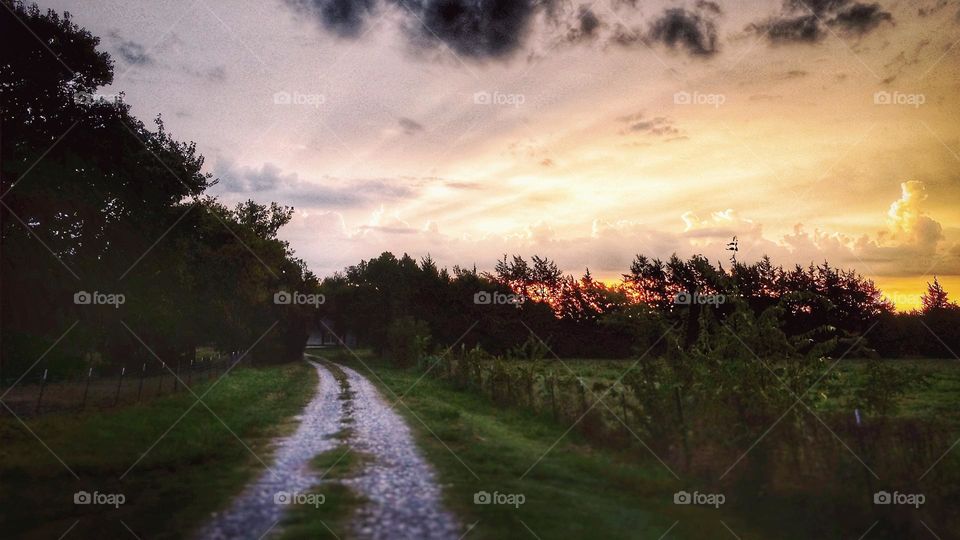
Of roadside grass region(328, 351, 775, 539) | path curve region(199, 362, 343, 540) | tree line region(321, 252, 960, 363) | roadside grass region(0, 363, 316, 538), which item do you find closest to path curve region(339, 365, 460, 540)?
roadside grass region(328, 351, 775, 539)

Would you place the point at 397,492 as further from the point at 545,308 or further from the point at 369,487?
the point at 545,308

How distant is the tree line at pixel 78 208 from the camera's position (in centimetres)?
2500

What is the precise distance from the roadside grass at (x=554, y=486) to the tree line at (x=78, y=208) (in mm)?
19759

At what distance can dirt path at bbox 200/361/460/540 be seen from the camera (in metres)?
8.10

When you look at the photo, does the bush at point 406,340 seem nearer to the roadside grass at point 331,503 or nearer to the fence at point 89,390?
the fence at point 89,390

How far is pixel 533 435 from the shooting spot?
55.8ft

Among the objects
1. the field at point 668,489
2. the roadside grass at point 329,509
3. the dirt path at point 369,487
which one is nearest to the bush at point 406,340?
the dirt path at point 369,487

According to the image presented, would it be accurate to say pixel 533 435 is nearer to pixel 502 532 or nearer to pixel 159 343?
pixel 502 532

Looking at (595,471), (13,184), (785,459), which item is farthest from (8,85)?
(785,459)

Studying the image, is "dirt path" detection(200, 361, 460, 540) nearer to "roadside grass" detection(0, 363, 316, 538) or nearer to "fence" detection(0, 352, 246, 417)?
"roadside grass" detection(0, 363, 316, 538)

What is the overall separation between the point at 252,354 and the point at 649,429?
56.0 m

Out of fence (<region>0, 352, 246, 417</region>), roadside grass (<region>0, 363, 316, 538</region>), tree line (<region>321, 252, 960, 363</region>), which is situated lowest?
fence (<region>0, 352, 246, 417</region>)

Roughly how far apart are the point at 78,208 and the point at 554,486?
1015 inches

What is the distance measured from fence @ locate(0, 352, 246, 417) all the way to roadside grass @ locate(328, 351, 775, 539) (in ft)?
38.2
